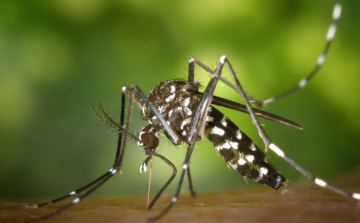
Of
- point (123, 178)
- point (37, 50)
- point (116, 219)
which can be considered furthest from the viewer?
point (123, 178)

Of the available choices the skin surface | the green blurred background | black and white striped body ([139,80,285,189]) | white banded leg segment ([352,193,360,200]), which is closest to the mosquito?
black and white striped body ([139,80,285,189])

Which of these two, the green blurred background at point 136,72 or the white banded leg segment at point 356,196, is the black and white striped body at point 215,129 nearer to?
the white banded leg segment at point 356,196

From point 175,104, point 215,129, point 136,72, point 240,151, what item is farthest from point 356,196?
point 136,72

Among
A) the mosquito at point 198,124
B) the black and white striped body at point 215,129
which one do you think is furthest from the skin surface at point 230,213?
the black and white striped body at point 215,129

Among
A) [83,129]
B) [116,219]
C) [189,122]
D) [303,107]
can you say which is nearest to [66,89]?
[83,129]

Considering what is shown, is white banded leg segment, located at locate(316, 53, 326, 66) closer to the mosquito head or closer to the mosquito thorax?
the mosquito thorax

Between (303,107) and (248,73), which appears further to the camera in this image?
(303,107)

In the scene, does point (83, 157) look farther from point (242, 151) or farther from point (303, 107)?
point (303, 107)

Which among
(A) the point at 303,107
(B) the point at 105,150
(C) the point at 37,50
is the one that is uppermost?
(A) the point at 303,107

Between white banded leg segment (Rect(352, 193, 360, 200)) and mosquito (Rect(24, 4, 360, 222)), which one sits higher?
mosquito (Rect(24, 4, 360, 222))
